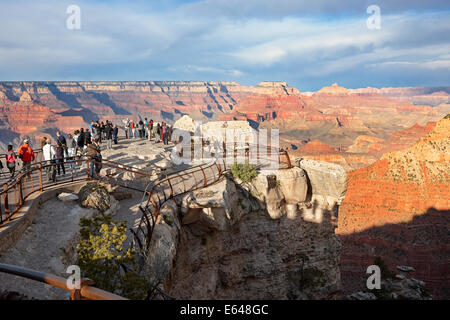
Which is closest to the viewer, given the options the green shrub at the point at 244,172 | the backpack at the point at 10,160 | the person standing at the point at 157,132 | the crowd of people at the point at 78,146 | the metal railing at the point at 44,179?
the metal railing at the point at 44,179

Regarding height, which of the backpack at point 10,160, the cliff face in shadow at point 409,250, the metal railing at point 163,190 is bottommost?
the cliff face in shadow at point 409,250

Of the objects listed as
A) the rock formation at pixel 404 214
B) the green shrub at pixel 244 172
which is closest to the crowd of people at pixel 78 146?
the green shrub at pixel 244 172

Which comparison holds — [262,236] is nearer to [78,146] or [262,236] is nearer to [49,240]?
[49,240]

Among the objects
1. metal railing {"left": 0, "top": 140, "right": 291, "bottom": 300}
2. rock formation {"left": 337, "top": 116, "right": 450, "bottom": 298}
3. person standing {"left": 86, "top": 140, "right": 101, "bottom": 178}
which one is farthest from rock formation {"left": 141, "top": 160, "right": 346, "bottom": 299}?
rock formation {"left": 337, "top": 116, "right": 450, "bottom": 298}

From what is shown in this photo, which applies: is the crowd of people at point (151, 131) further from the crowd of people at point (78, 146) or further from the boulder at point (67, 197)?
the boulder at point (67, 197)

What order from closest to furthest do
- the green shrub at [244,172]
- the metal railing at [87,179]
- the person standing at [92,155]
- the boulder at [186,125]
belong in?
the metal railing at [87,179]
the person standing at [92,155]
the green shrub at [244,172]
the boulder at [186,125]

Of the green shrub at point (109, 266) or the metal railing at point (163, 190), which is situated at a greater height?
the metal railing at point (163, 190)

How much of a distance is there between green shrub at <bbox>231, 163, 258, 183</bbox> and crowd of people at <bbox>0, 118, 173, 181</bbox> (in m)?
6.58

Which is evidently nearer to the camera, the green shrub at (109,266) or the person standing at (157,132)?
the green shrub at (109,266)

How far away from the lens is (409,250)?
44.3 meters

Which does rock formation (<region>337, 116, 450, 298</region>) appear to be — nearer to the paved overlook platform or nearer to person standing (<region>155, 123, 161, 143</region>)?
person standing (<region>155, 123, 161, 143</region>)

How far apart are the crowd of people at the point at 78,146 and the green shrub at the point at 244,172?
6.58 m

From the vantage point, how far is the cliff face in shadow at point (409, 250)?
135ft
